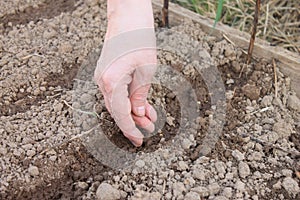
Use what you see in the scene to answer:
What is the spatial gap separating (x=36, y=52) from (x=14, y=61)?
0.27ft

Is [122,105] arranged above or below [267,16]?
above

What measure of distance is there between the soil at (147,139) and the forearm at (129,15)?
1.43 feet

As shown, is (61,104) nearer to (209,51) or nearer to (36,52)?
(36,52)

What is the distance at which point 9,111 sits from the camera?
1.71m

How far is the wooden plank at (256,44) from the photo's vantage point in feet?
5.99

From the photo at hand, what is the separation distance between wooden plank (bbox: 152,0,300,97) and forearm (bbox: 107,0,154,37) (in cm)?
72

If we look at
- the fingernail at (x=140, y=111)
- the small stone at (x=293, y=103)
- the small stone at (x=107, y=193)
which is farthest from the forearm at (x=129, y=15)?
the small stone at (x=293, y=103)

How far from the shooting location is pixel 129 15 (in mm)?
1237

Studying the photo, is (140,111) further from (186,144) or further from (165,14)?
(165,14)

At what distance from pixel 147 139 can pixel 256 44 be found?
0.54 m

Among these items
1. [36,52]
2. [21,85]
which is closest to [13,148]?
[21,85]

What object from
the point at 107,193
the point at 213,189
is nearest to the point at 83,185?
the point at 107,193

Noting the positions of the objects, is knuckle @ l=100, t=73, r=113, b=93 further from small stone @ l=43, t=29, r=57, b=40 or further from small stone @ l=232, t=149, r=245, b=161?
small stone @ l=43, t=29, r=57, b=40

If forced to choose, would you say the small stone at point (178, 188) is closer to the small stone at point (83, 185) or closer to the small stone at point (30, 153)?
the small stone at point (83, 185)
